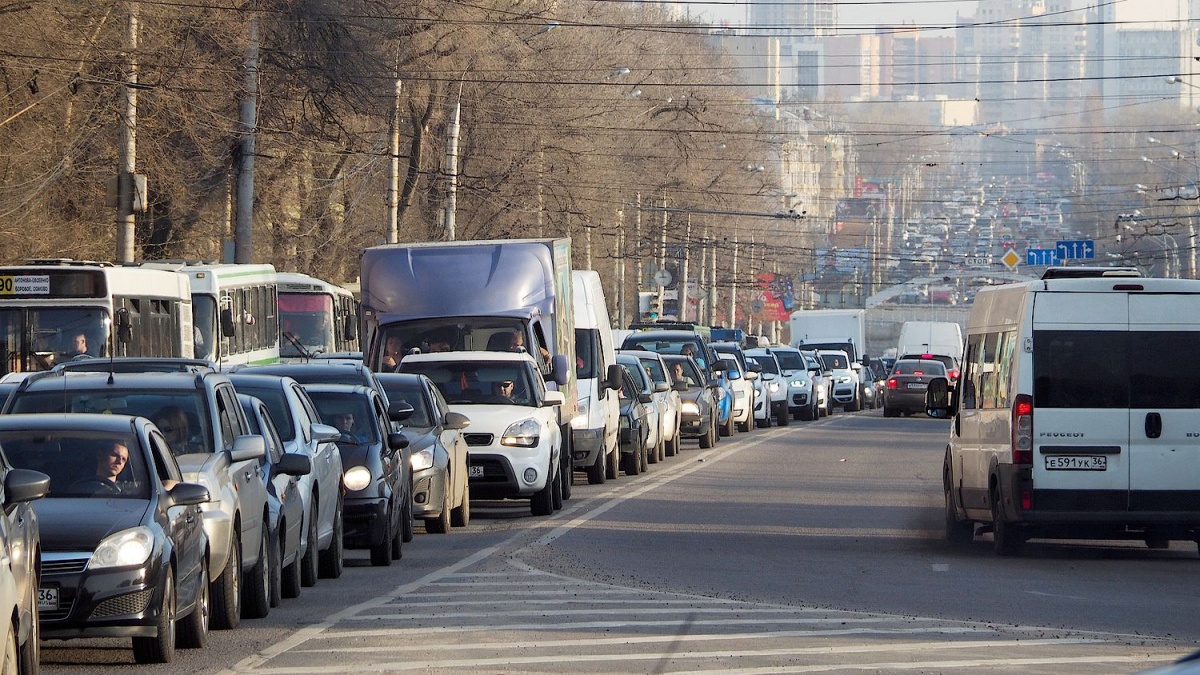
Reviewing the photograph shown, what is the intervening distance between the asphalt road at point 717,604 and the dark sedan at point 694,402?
46.5 ft

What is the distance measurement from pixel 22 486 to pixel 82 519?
194 centimetres

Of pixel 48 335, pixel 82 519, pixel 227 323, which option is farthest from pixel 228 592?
pixel 227 323

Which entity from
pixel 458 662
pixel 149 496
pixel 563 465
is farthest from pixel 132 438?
pixel 563 465

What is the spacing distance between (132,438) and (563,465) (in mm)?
Result: 12658

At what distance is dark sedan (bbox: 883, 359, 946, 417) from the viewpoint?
54.2 m

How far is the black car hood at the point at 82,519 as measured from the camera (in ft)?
33.3

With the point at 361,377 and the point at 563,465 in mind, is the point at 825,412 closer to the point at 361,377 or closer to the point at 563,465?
the point at 563,465

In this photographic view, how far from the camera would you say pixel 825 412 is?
59250 millimetres

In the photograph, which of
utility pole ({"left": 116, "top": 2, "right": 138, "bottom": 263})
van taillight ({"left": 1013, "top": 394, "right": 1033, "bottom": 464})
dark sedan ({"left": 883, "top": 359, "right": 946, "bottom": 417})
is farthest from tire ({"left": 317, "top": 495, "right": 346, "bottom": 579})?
dark sedan ({"left": 883, "top": 359, "right": 946, "bottom": 417})

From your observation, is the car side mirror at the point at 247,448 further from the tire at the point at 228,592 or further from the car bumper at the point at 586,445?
the car bumper at the point at 586,445

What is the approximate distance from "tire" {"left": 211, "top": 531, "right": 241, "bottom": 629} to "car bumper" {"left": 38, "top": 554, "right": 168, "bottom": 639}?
1596 millimetres

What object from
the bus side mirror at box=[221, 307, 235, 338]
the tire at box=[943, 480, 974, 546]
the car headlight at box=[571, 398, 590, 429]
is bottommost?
the tire at box=[943, 480, 974, 546]

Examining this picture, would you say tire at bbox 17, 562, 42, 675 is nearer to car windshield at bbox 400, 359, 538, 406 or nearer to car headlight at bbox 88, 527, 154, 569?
car headlight at bbox 88, 527, 154, 569

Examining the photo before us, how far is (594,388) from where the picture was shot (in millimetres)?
27234
